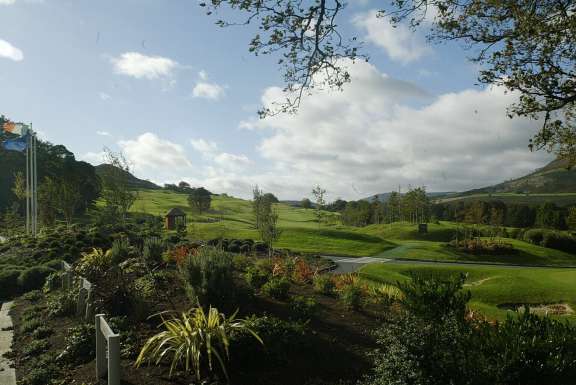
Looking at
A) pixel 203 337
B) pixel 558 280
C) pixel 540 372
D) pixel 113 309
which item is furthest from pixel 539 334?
pixel 558 280

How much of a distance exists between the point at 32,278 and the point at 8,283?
3.00ft

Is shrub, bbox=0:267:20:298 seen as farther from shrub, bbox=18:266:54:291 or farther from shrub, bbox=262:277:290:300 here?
shrub, bbox=262:277:290:300

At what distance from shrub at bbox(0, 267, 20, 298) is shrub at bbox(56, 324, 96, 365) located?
9.90 metres

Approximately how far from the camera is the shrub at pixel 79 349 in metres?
7.27

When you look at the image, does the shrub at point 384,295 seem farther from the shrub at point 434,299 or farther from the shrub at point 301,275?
the shrub at point 434,299

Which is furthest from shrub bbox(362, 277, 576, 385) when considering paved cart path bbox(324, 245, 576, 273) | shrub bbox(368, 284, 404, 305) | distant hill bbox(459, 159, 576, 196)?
distant hill bbox(459, 159, 576, 196)

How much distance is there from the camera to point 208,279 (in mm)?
8367

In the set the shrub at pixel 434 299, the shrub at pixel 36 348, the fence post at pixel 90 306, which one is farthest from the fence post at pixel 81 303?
the shrub at pixel 434 299

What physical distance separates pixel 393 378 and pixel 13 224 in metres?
46.4

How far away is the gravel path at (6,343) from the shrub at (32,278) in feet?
5.86

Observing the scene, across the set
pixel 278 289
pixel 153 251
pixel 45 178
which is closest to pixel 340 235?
pixel 45 178

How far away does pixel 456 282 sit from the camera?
18.7 feet

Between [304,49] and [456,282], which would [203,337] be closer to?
[456,282]

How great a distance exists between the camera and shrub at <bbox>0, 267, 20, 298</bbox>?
15569mm
